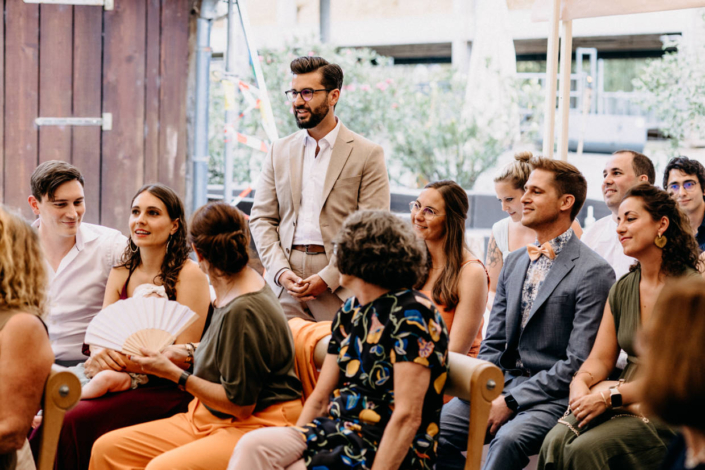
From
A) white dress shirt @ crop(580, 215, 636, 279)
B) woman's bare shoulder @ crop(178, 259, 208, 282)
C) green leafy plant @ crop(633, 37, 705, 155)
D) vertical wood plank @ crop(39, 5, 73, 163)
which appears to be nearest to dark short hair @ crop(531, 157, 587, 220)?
white dress shirt @ crop(580, 215, 636, 279)

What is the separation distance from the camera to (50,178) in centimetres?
338

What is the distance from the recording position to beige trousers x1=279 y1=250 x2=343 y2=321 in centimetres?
355

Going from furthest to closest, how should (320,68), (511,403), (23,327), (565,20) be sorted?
(565,20) → (320,68) → (511,403) → (23,327)

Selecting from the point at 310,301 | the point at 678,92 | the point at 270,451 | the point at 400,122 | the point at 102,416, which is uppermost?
the point at 678,92

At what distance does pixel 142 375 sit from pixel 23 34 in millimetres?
3118

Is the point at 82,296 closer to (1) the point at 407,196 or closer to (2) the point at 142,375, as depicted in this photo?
(2) the point at 142,375

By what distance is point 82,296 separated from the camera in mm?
3416

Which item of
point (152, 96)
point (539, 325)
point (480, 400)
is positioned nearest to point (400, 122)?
point (152, 96)

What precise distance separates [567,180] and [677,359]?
1811mm

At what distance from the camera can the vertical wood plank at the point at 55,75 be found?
5012 mm

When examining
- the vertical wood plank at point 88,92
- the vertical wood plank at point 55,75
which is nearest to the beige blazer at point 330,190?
the vertical wood plank at point 88,92

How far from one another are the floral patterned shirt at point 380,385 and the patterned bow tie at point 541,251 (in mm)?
1016

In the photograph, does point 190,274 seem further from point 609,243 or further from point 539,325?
point 609,243

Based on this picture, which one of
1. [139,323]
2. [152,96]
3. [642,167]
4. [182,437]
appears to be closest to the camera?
[182,437]
